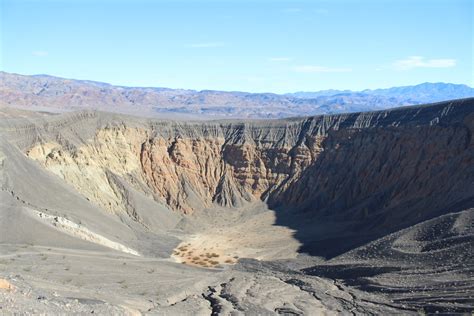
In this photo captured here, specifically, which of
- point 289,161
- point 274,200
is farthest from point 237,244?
point 289,161

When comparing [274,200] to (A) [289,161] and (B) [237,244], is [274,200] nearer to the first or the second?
(A) [289,161]

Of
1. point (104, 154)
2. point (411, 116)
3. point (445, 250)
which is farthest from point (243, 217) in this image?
point (445, 250)

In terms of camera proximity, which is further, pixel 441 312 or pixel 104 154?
pixel 104 154

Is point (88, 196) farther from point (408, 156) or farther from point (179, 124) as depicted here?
point (408, 156)

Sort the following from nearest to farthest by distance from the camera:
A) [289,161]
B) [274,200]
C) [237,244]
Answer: [237,244] → [274,200] → [289,161]

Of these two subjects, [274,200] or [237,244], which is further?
[274,200]

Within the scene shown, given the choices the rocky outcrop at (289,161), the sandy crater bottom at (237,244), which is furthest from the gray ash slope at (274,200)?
the sandy crater bottom at (237,244)

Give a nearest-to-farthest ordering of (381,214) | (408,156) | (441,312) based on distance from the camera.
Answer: (441,312), (381,214), (408,156)

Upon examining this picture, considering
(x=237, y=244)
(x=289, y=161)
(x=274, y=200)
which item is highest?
(x=289, y=161)
